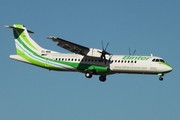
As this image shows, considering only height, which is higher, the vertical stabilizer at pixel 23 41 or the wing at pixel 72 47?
the vertical stabilizer at pixel 23 41

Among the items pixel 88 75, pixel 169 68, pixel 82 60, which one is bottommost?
pixel 88 75

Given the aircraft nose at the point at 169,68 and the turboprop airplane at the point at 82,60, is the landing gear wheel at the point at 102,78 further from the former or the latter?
the aircraft nose at the point at 169,68

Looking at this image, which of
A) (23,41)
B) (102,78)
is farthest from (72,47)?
(23,41)

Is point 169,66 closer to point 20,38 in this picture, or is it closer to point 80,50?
point 80,50

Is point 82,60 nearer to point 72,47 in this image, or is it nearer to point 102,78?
point 72,47

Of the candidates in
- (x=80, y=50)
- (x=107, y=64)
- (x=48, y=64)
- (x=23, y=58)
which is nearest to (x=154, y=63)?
(x=107, y=64)

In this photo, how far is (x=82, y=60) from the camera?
47406 mm

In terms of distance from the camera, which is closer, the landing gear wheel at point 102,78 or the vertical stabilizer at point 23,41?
the landing gear wheel at point 102,78

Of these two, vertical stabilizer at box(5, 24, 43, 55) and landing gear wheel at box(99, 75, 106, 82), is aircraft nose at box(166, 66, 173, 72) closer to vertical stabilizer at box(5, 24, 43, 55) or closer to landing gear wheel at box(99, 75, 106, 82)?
landing gear wheel at box(99, 75, 106, 82)

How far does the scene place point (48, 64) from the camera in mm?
48625

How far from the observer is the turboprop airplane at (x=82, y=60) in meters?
44.5

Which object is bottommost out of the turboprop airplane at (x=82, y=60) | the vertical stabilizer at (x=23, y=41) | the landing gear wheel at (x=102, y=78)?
the landing gear wheel at (x=102, y=78)

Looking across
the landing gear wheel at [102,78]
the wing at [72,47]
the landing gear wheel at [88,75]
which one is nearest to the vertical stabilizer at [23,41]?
the wing at [72,47]

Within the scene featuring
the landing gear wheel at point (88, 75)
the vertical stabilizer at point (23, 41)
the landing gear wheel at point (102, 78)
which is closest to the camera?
the landing gear wheel at point (88, 75)
